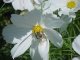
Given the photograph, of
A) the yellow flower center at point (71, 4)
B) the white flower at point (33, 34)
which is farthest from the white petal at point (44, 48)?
the yellow flower center at point (71, 4)

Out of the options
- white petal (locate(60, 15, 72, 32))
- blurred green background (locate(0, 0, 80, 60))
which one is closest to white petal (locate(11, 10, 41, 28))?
white petal (locate(60, 15, 72, 32))

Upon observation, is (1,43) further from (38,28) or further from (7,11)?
(38,28)

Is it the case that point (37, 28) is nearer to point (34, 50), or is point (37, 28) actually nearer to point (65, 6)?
point (34, 50)

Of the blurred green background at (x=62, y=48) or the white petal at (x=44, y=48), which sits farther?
the blurred green background at (x=62, y=48)

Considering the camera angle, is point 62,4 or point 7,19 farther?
point 7,19

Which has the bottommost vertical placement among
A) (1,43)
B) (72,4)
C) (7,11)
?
(1,43)

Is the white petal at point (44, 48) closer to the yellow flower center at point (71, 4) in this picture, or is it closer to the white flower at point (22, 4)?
the white flower at point (22, 4)

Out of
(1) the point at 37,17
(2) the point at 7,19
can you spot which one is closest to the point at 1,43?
(2) the point at 7,19
